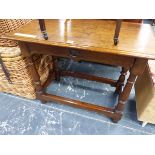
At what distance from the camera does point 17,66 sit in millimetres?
1258

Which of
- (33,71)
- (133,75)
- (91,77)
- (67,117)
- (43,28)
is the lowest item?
(67,117)

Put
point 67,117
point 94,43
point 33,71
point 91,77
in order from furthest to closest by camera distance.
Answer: point 91,77
point 67,117
point 33,71
point 94,43

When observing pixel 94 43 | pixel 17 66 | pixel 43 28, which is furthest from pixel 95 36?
pixel 17 66

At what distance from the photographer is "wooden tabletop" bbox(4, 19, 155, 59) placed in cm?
82

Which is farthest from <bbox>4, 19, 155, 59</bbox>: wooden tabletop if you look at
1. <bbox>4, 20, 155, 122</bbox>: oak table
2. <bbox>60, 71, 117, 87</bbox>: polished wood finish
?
<bbox>60, 71, 117, 87</bbox>: polished wood finish

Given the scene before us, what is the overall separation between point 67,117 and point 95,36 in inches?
29.6

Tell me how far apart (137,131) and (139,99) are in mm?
253

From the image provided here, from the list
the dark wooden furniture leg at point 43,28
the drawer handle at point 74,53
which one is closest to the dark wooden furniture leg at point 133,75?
the drawer handle at point 74,53

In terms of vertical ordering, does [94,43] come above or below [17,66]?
above

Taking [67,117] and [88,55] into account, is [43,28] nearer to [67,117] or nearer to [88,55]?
[88,55]

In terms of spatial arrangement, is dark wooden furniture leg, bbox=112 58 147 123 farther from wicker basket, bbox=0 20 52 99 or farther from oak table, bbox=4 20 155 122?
wicker basket, bbox=0 20 52 99

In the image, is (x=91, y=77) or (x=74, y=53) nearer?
(x=74, y=53)

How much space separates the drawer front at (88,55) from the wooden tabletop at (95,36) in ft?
0.21
